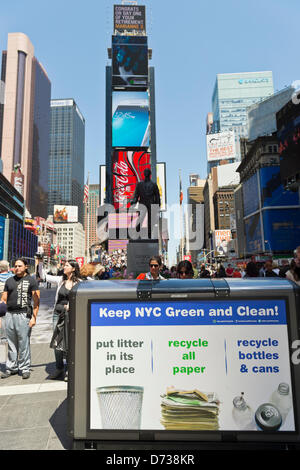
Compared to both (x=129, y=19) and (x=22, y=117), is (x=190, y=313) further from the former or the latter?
(x=22, y=117)

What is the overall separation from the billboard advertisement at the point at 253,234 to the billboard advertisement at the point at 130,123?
120ft

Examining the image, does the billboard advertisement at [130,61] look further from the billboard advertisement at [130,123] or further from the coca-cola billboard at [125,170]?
the coca-cola billboard at [125,170]

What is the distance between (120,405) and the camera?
275cm

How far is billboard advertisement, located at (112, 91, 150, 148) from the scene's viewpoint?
73250mm

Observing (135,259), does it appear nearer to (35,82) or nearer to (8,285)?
(8,285)

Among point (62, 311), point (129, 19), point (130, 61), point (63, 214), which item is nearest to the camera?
point (62, 311)

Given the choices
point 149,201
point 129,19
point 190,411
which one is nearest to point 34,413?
point 190,411

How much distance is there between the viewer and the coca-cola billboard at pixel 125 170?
239 feet

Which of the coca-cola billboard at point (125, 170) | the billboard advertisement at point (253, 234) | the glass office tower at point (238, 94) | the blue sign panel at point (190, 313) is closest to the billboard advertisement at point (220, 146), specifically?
the glass office tower at point (238, 94)

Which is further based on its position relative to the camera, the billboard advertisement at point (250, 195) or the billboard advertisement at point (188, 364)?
the billboard advertisement at point (250, 195)

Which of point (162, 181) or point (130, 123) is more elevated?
point (130, 123)

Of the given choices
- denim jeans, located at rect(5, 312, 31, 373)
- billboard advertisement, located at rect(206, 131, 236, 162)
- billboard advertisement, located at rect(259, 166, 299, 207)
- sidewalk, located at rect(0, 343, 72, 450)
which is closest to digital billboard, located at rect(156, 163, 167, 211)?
billboard advertisement, located at rect(259, 166, 299, 207)

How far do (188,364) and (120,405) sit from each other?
0.72 meters
